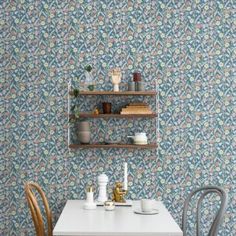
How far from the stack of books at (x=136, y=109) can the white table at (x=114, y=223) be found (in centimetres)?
91

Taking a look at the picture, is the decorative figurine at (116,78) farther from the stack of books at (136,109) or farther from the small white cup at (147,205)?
the small white cup at (147,205)

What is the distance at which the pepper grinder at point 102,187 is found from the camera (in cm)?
478

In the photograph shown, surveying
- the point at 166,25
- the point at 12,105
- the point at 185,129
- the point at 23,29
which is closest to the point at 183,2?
the point at 166,25

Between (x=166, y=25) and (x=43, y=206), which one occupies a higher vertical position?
(x=166, y=25)

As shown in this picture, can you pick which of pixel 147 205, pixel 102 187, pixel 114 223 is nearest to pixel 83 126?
pixel 102 187

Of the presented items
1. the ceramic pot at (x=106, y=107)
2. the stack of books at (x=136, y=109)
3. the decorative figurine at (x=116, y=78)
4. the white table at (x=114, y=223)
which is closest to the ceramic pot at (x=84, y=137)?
the ceramic pot at (x=106, y=107)

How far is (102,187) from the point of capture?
4805 millimetres

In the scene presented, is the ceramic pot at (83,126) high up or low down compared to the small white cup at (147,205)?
up

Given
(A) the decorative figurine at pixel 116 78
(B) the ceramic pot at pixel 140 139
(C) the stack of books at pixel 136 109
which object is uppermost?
(A) the decorative figurine at pixel 116 78

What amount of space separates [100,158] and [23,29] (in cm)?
140

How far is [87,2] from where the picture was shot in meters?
5.19

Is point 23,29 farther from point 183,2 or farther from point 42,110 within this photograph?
point 183,2

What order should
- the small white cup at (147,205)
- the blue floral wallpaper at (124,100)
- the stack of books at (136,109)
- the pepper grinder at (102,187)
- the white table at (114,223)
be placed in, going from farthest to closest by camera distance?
1. the blue floral wallpaper at (124,100)
2. the stack of books at (136,109)
3. the pepper grinder at (102,187)
4. the small white cup at (147,205)
5. the white table at (114,223)

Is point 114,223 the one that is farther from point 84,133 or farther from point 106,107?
point 106,107
